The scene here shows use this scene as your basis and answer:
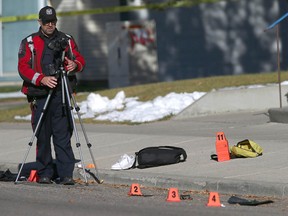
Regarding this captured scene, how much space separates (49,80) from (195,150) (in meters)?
2.91

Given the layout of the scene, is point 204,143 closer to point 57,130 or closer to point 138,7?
point 57,130

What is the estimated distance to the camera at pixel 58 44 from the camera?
11484 mm

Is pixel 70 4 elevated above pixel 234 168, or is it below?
above

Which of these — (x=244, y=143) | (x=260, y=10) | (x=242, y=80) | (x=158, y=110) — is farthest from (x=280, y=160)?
(x=260, y=10)

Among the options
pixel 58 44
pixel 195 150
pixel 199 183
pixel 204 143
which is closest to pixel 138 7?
pixel 204 143

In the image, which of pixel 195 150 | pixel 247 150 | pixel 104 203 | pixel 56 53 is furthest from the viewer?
pixel 195 150

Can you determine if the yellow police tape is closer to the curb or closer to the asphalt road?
the curb

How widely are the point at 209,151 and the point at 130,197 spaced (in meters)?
2.78

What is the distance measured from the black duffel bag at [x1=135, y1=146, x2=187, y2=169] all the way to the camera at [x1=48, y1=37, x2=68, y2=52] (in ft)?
5.84

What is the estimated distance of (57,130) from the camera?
11820 mm

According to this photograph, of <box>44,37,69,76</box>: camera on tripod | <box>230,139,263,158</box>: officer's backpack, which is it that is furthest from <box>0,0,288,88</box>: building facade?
<box>44,37,69,76</box>: camera on tripod

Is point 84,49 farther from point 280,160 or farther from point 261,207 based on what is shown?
point 261,207

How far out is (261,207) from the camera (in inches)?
387

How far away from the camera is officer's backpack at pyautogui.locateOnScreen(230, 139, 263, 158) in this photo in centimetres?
1241
